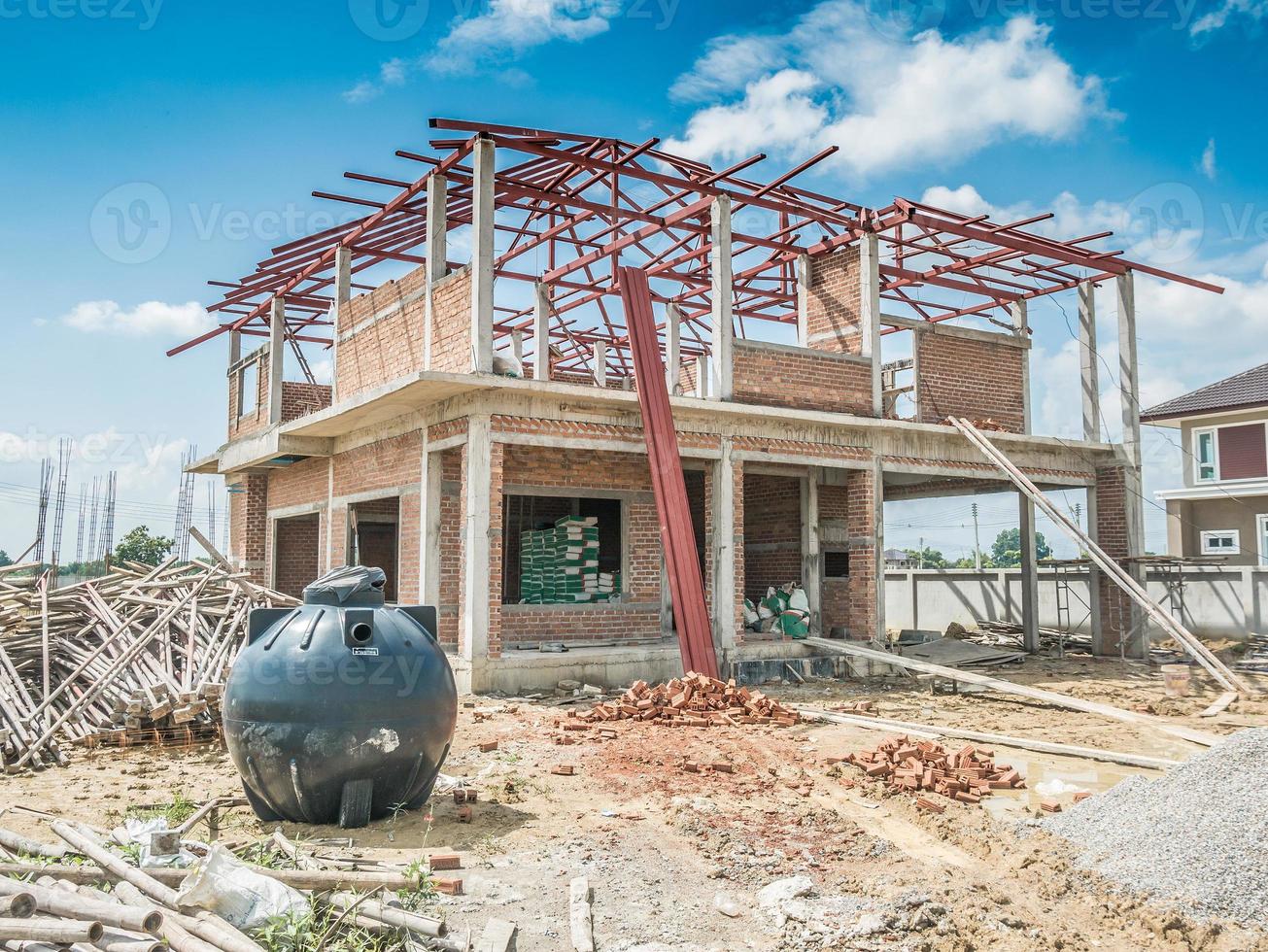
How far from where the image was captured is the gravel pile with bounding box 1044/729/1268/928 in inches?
199

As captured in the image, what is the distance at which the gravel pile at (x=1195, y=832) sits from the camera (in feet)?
16.6

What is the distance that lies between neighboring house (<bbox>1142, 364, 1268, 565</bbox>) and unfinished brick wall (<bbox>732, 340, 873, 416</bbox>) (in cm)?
1539

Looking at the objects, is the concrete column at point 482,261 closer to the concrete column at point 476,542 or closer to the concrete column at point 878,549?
the concrete column at point 476,542

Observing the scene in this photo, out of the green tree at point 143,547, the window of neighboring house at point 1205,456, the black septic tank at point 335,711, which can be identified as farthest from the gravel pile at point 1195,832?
the green tree at point 143,547

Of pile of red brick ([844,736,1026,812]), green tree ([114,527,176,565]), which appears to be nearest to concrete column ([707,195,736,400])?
pile of red brick ([844,736,1026,812])

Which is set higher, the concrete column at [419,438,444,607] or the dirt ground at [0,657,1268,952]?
the concrete column at [419,438,444,607]

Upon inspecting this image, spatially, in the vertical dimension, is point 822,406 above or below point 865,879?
above

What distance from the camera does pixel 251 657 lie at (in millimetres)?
6102

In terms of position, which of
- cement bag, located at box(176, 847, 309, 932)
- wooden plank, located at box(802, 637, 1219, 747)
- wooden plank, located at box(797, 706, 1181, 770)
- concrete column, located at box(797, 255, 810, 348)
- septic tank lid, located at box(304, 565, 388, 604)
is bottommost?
wooden plank, located at box(797, 706, 1181, 770)

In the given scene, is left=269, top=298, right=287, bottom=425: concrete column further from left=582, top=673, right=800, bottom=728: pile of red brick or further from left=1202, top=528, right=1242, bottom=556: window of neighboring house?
left=1202, top=528, right=1242, bottom=556: window of neighboring house

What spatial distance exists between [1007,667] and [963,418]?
4.32m

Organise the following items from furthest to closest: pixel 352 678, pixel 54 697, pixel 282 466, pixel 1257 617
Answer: pixel 1257 617
pixel 282 466
pixel 54 697
pixel 352 678

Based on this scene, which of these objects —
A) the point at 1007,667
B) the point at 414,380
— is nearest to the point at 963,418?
the point at 1007,667

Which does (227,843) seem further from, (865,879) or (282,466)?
(282,466)
